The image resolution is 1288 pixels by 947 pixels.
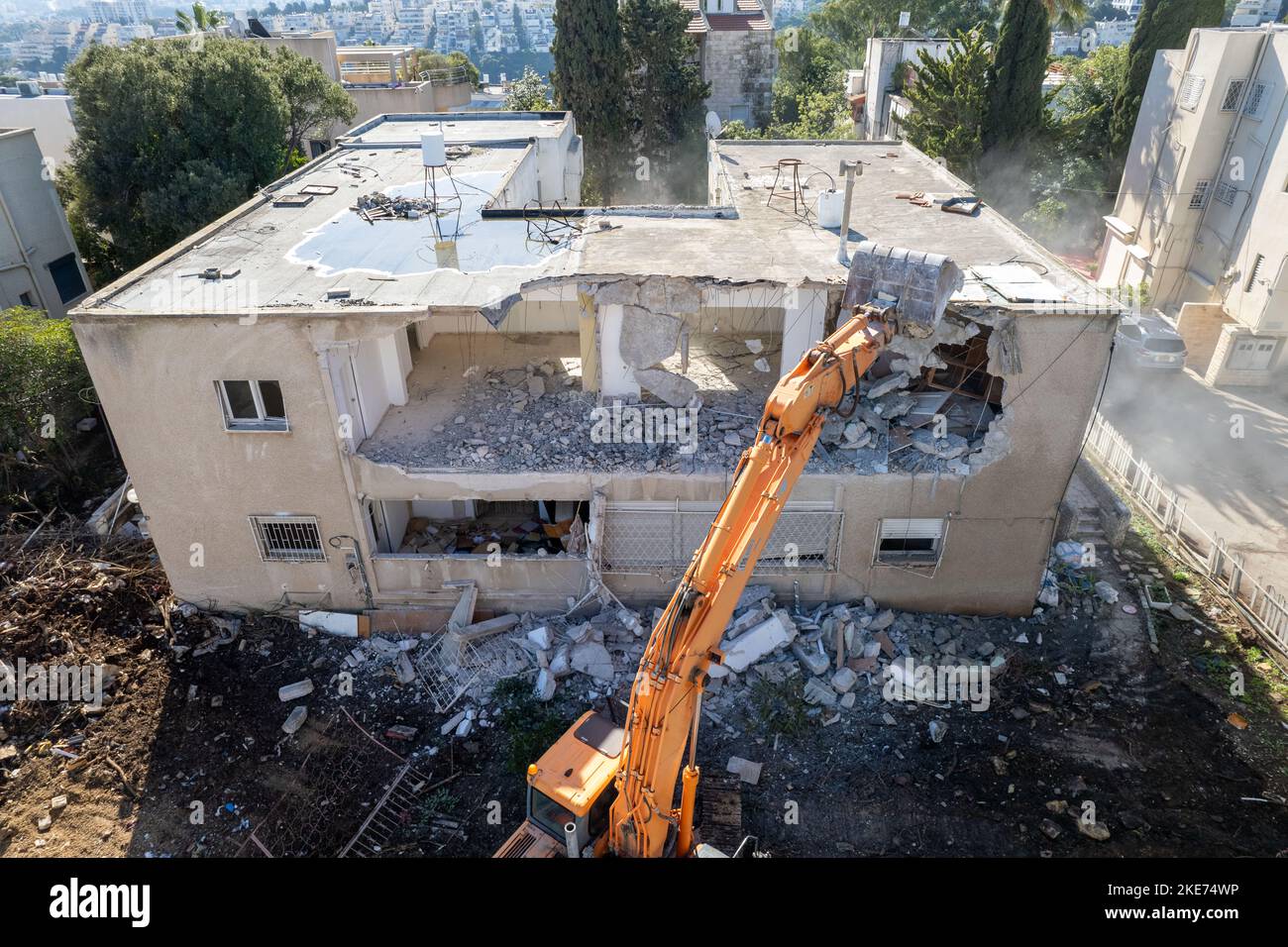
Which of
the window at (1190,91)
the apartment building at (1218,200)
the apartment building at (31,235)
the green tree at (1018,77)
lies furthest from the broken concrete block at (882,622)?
the apartment building at (31,235)

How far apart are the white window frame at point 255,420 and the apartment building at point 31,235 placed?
1524cm

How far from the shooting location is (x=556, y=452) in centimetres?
1408

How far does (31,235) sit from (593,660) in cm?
2219

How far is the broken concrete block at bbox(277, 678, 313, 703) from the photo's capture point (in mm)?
13555

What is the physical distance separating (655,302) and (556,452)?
305 centimetres

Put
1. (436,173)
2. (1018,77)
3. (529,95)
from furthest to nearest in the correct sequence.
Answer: (529,95)
(1018,77)
(436,173)

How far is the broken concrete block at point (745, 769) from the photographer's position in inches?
477

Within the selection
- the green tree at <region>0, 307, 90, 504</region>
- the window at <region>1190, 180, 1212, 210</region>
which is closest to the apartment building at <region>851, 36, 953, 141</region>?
the window at <region>1190, 180, 1212, 210</region>

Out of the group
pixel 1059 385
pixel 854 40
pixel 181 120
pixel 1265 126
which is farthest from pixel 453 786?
pixel 854 40

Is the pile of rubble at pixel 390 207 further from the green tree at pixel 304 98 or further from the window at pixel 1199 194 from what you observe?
the window at pixel 1199 194

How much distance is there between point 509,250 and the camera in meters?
14.8

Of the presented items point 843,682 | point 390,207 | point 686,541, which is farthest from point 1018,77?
point 843,682

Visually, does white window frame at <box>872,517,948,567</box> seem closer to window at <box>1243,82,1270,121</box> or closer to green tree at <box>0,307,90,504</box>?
green tree at <box>0,307,90,504</box>

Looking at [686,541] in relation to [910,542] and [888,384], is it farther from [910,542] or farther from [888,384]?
[888,384]
